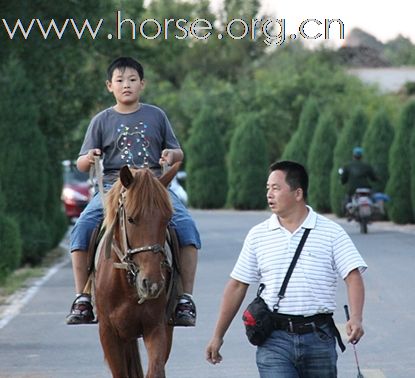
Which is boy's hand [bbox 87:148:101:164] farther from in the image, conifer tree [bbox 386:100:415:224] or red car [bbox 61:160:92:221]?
red car [bbox 61:160:92:221]

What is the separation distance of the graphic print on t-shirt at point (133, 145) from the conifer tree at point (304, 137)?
1570 inches

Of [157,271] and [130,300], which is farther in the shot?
[130,300]

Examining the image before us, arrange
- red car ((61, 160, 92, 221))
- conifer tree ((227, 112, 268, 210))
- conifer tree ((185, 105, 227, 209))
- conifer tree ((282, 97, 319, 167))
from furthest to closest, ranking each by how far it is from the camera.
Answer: conifer tree ((185, 105, 227, 209)) → conifer tree ((227, 112, 268, 210)) → conifer tree ((282, 97, 319, 167)) → red car ((61, 160, 92, 221))

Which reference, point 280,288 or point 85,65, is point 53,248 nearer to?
point 85,65

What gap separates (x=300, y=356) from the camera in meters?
7.48

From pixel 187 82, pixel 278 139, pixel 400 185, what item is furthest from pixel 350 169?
pixel 187 82

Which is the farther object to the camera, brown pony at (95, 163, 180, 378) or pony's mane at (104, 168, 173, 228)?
pony's mane at (104, 168, 173, 228)

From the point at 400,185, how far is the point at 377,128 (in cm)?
472

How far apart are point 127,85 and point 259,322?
10.4 ft

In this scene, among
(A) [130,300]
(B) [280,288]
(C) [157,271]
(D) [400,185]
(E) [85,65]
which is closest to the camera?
(B) [280,288]

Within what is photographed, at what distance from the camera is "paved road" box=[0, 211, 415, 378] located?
1202 cm

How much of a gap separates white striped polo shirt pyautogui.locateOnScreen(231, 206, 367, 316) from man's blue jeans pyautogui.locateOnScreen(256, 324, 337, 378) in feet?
0.47

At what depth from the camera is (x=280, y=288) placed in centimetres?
751

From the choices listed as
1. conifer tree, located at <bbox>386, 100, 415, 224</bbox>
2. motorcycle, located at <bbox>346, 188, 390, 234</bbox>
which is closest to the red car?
conifer tree, located at <bbox>386, 100, 415, 224</bbox>
